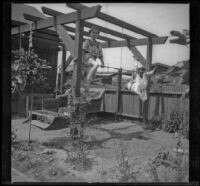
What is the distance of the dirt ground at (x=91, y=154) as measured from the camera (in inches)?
141

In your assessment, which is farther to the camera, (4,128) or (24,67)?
(24,67)

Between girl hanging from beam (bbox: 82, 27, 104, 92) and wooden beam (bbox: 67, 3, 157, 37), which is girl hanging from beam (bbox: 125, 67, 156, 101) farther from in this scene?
girl hanging from beam (bbox: 82, 27, 104, 92)

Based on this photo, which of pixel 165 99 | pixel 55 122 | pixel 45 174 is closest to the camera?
pixel 45 174

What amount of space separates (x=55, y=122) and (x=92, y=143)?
1.45 metres

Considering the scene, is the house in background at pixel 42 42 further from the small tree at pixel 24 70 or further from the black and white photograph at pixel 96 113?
the small tree at pixel 24 70

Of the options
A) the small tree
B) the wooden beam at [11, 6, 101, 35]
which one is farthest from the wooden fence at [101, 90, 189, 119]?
the small tree

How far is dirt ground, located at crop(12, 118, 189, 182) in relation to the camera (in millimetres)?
3592

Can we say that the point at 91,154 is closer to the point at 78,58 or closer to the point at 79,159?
the point at 79,159

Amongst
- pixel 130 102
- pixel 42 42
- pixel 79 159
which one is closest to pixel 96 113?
pixel 130 102

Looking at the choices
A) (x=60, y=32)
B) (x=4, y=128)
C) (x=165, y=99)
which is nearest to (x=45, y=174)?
(x=4, y=128)

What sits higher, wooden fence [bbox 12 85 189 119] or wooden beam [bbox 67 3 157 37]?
wooden beam [bbox 67 3 157 37]

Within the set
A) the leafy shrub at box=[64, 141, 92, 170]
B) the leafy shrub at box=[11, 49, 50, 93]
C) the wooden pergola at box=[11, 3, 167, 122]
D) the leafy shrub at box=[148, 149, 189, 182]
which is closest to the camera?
the leafy shrub at box=[148, 149, 189, 182]
